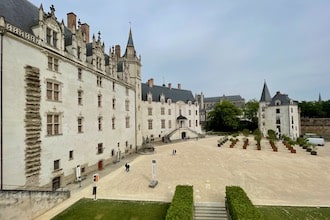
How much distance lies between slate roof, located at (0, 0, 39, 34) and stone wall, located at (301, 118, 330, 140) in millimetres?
83211

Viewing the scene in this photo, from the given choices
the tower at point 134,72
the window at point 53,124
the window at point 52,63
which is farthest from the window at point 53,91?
the tower at point 134,72

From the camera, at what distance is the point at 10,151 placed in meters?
14.9

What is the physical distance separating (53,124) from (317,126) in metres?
82.4

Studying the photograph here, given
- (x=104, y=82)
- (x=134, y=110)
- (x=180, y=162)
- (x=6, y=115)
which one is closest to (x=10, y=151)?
(x=6, y=115)

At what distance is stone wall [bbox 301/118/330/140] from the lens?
71.6m

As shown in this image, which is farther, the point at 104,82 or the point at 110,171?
the point at 104,82

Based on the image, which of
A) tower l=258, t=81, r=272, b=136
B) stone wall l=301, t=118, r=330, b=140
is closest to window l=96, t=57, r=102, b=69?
tower l=258, t=81, r=272, b=136

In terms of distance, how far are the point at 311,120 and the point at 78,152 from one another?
259 ft

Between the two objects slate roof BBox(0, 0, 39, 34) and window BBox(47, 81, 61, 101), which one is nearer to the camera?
slate roof BBox(0, 0, 39, 34)

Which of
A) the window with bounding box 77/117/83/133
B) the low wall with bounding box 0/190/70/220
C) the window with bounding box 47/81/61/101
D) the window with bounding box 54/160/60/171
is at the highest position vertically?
the window with bounding box 47/81/61/101

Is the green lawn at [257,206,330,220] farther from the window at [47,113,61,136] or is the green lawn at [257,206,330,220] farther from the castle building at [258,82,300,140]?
the castle building at [258,82,300,140]

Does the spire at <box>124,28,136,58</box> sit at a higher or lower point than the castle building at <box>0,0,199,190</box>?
higher

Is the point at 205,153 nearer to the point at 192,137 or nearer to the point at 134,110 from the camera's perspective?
the point at 134,110

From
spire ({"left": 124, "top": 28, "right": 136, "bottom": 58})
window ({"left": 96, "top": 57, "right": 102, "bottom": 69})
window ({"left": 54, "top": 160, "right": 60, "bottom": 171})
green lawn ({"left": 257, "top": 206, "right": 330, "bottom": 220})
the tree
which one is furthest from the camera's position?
the tree
